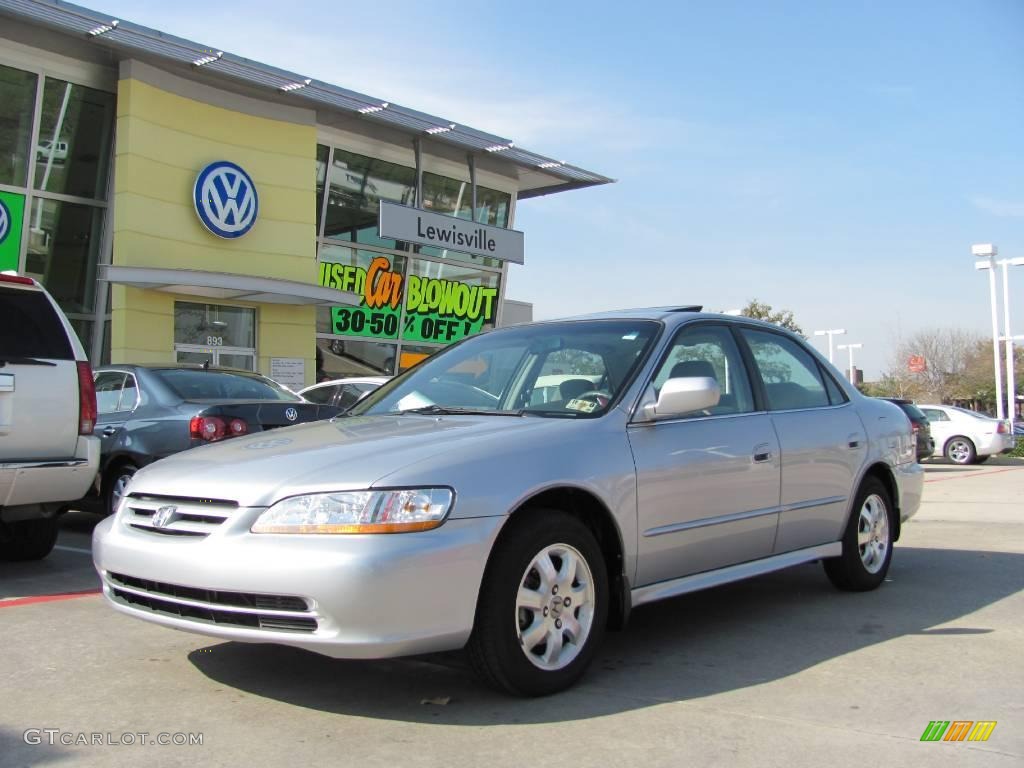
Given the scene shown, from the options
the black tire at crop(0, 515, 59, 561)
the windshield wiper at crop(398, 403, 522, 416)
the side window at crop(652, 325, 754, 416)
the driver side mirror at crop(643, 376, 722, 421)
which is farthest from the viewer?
the black tire at crop(0, 515, 59, 561)

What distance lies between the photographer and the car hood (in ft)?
12.0

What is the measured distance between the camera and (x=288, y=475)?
372 cm

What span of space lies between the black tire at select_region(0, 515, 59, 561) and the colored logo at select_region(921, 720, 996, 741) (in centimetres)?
547

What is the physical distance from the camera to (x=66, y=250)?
1809cm

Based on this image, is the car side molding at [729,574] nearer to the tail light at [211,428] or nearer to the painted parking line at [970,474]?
the tail light at [211,428]

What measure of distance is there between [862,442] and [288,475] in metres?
3.56

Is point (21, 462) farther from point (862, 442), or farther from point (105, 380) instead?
point (862, 442)

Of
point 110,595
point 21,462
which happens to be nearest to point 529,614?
point 110,595

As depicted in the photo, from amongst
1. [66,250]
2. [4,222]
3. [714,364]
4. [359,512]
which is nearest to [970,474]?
[714,364]

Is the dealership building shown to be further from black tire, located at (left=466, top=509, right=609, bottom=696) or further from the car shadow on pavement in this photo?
black tire, located at (left=466, top=509, right=609, bottom=696)

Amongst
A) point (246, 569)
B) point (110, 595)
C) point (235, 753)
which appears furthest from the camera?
point (110, 595)

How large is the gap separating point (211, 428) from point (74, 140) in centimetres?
1241

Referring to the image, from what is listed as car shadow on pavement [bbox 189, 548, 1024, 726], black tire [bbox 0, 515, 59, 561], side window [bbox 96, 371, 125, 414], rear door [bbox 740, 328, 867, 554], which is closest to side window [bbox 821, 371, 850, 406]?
rear door [bbox 740, 328, 867, 554]

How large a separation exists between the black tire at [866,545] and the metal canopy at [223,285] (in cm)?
1338
